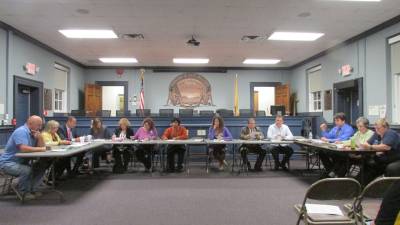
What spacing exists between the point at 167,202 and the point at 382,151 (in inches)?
124

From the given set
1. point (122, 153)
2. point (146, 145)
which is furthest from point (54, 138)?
point (146, 145)

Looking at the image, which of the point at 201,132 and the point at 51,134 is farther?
the point at 201,132

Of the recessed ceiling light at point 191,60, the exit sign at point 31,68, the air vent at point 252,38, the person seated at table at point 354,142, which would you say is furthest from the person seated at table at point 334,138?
the exit sign at point 31,68

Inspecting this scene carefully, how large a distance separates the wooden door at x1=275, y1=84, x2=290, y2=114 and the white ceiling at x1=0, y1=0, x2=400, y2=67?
9.25 feet

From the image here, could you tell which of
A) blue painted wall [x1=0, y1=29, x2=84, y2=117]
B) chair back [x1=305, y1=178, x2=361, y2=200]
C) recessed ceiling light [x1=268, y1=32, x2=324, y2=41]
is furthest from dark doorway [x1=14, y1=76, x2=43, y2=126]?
chair back [x1=305, y1=178, x2=361, y2=200]

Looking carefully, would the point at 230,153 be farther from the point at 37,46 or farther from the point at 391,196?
the point at 391,196

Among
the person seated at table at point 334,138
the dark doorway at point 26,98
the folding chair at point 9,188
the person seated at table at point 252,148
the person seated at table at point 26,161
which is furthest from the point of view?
the dark doorway at point 26,98

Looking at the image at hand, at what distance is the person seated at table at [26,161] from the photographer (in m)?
4.63

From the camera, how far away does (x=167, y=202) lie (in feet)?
15.5

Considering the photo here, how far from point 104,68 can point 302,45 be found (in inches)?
288

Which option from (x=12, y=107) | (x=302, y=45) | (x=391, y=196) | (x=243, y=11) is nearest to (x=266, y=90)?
(x=302, y=45)

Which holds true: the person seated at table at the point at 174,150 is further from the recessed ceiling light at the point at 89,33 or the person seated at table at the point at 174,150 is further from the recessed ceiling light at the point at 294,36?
the recessed ceiling light at the point at 294,36

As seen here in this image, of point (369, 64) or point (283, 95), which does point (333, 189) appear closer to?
point (369, 64)

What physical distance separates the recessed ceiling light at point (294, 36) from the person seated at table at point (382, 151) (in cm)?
343
